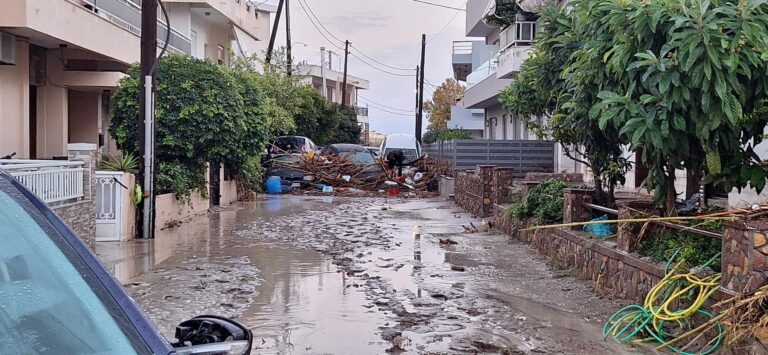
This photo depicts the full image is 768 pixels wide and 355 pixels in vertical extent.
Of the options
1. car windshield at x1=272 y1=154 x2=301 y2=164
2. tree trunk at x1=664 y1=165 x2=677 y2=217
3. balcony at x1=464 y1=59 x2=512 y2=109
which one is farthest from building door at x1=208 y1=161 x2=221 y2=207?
tree trunk at x1=664 y1=165 x2=677 y2=217

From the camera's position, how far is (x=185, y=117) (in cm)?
1680

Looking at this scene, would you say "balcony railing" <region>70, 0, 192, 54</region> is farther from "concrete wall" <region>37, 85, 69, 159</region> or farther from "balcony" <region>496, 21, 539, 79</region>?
"balcony" <region>496, 21, 539, 79</region>

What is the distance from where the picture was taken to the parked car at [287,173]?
29.7m

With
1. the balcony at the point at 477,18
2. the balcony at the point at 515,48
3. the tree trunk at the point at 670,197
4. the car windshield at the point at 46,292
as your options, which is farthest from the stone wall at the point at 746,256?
the balcony at the point at 477,18

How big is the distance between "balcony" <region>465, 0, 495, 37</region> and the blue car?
3125 cm

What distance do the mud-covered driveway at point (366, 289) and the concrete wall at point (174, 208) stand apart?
457 millimetres

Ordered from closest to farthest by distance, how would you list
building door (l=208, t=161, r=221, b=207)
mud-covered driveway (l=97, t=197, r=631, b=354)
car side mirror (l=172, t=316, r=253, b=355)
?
car side mirror (l=172, t=316, r=253, b=355) < mud-covered driveway (l=97, t=197, r=631, b=354) < building door (l=208, t=161, r=221, b=207)

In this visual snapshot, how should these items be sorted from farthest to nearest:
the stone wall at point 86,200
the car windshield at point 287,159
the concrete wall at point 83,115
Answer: the car windshield at point 287,159 → the concrete wall at point 83,115 → the stone wall at point 86,200

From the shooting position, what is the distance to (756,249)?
6371mm

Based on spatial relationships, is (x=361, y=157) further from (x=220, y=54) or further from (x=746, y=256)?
(x=746, y=256)

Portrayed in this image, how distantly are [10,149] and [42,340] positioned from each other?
53.1ft

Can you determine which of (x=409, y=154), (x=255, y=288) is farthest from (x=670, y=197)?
(x=409, y=154)

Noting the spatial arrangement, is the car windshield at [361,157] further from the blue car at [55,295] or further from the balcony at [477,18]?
the blue car at [55,295]

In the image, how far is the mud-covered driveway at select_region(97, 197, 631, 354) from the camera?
7.51 m
